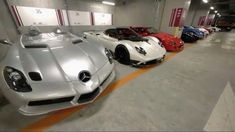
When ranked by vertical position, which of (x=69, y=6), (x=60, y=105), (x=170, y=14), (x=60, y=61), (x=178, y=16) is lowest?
(x=60, y=105)

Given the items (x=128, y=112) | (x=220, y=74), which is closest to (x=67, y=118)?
(x=128, y=112)

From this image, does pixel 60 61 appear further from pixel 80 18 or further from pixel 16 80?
pixel 80 18

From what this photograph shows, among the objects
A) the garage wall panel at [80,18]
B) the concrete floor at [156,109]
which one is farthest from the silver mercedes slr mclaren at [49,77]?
the garage wall panel at [80,18]

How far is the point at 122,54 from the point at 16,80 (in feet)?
7.24

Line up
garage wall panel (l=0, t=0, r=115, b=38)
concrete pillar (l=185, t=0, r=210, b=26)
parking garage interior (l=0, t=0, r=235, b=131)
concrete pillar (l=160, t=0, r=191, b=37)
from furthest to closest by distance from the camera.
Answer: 1. concrete pillar (l=185, t=0, r=210, b=26)
2. concrete pillar (l=160, t=0, r=191, b=37)
3. garage wall panel (l=0, t=0, r=115, b=38)
4. parking garage interior (l=0, t=0, r=235, b=131)

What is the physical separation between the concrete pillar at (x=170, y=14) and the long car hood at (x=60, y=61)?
5981mm

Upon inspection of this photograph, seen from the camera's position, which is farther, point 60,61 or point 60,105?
point 60,61

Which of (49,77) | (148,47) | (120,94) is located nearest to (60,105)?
(49,77)

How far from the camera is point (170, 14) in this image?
6.18 m

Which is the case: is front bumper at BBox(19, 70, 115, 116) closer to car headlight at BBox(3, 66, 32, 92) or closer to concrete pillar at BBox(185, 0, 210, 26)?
car headlight at BBox(3, 66, 32, 92)

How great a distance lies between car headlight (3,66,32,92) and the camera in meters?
1.10

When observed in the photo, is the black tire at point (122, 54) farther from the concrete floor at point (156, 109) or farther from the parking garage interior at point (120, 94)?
the concrete floor at point (156, 109)

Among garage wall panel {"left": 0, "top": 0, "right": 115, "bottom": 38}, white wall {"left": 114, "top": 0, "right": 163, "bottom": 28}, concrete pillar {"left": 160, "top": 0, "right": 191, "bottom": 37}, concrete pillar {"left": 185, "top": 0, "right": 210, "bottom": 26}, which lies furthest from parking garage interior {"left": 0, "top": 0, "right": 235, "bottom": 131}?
concrete pillar {"left": 185, "top": 0, "right": 210, "bottom": 26}

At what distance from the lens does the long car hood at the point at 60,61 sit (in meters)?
1.26
